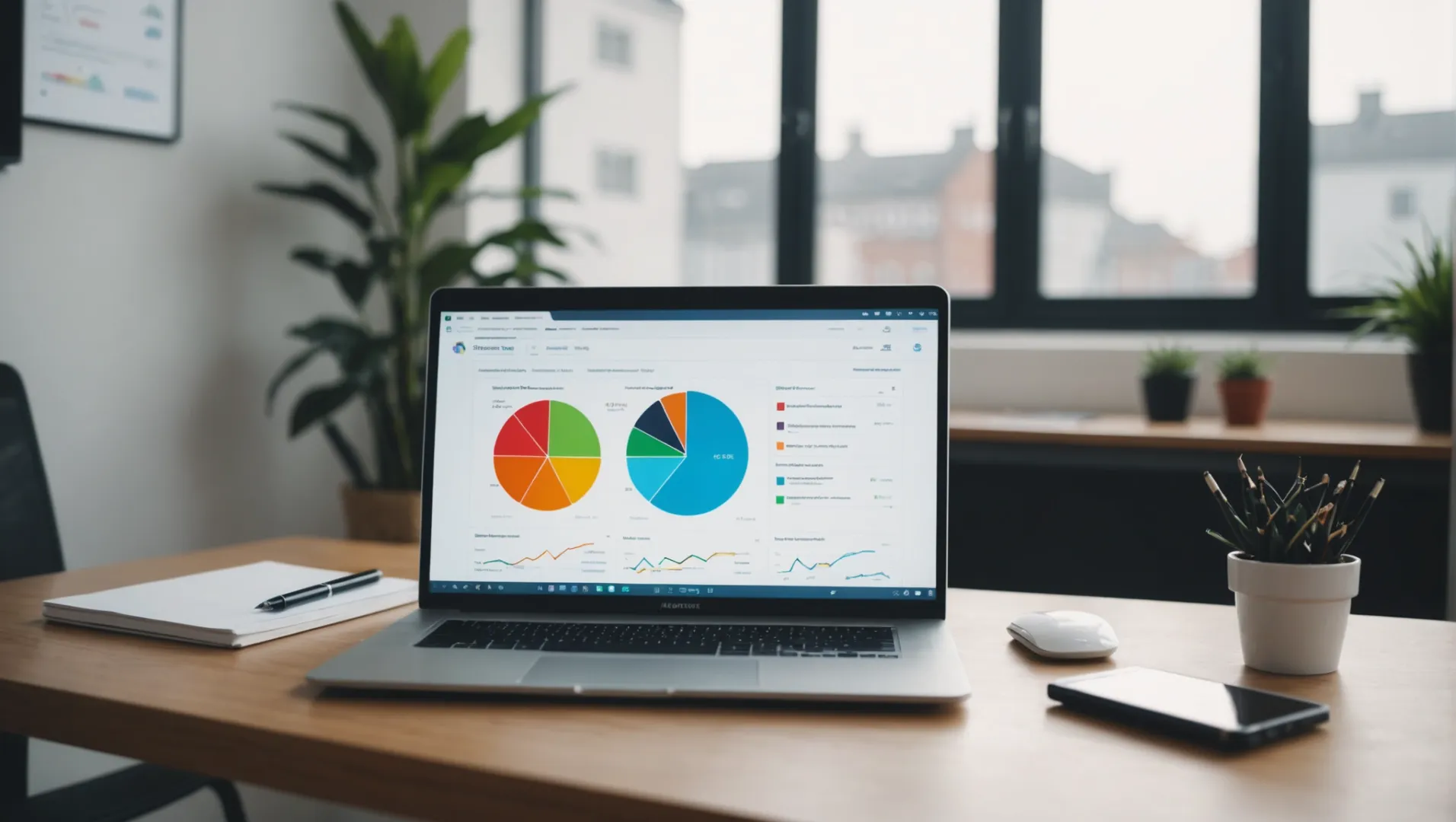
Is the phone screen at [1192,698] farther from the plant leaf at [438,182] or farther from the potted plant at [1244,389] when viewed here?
the plant leaf at [438,182]

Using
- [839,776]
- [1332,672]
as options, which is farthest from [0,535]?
[1332,672]

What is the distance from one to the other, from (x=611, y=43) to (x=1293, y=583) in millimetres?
2820

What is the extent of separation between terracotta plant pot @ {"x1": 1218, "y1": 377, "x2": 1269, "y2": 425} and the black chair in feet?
6.18

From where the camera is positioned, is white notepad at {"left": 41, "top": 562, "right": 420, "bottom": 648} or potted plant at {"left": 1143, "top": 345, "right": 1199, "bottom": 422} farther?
potted plant at {"left": 1143, "top": 345, "right": 1199, "bottom": 422}

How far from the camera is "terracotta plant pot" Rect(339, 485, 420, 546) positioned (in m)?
2.41

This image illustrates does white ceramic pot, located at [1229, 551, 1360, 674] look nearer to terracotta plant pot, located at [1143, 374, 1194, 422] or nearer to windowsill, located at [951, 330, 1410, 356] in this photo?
terracotta plant pot, located at [1143, 374, 1194, 422]

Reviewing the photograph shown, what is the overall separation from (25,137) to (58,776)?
3.88 feet

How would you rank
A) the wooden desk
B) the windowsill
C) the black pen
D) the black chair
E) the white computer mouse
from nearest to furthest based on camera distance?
1. the wooden desk
2. the white computer mouse
3. the black pen
4. the black chair
5. the windowsill

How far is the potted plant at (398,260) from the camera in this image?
2.35m

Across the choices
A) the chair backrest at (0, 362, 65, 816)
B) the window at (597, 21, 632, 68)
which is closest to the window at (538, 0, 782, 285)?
the window at (597, 21, 632, 68)

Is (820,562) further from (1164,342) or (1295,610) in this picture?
(1164,342)

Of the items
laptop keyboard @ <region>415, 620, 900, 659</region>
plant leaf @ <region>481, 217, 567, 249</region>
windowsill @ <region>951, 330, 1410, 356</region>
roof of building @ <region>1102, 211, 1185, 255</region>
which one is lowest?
laptop keyboard @ <region>415, 620, 900, 659</region>

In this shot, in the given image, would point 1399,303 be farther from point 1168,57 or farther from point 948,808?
point 948,808

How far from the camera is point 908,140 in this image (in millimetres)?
2941
